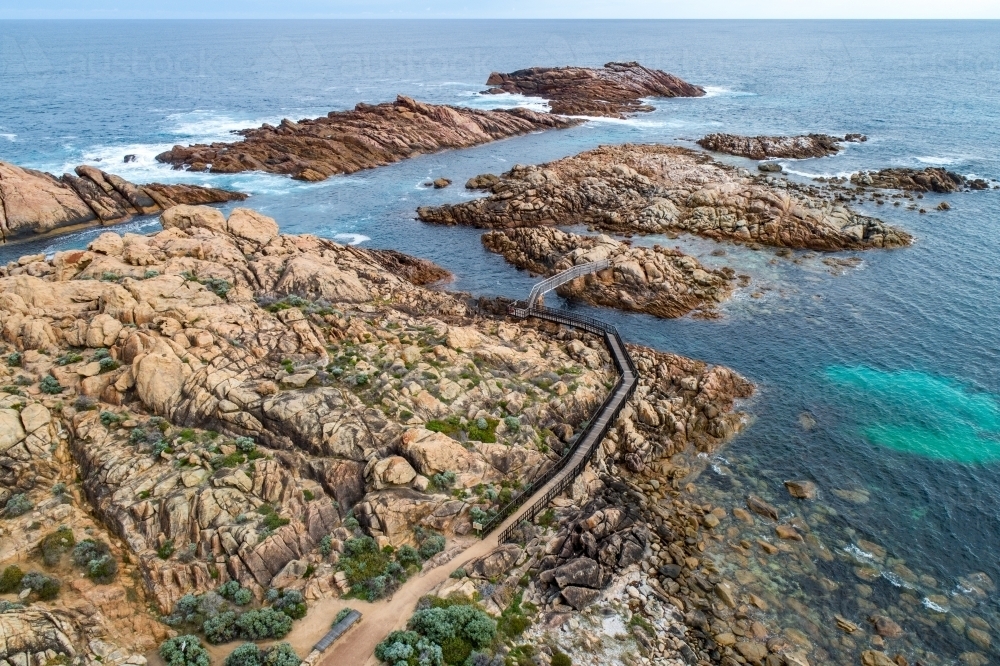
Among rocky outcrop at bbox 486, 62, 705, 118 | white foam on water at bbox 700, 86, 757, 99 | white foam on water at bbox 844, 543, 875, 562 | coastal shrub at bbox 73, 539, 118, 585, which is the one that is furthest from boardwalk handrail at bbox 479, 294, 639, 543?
white foam on water at bbox 700, 86, 757, 99

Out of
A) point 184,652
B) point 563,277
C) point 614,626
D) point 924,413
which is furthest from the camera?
point 563,277

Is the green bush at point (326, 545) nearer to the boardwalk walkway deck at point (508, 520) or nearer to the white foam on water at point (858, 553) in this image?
the boardwalk walkway deck at point (508, 520)

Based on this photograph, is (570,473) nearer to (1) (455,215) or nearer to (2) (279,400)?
(2) (279,400)

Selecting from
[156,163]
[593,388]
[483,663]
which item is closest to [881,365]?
[593,388]

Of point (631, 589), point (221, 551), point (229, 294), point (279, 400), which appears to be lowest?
point (631, 589)

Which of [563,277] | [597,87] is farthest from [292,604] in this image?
[597,87]

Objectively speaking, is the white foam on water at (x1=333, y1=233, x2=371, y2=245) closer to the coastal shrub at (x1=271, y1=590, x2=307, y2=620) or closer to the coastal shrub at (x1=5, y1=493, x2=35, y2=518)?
the coastal shrub at (x1=5, y1=493, x2=35, y2=518)

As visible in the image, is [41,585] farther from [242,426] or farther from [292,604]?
[242,426]
